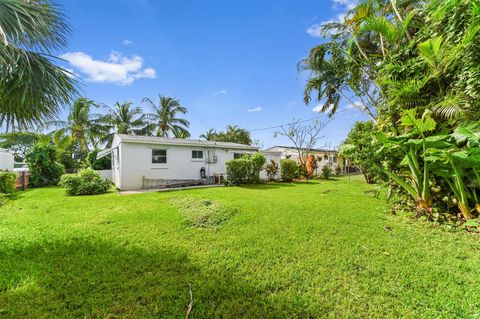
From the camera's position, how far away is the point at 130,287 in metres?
2.75

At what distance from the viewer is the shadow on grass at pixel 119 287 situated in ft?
7.70

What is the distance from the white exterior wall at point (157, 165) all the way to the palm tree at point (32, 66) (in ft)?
29.8

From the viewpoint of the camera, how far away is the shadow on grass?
2346 millimetres

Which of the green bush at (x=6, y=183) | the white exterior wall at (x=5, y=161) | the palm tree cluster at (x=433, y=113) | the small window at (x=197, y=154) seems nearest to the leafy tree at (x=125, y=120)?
the white exterior wall at (x=5, y=161)

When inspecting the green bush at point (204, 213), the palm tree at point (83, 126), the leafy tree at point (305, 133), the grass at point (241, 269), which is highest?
the palm tree at point (83, 126)

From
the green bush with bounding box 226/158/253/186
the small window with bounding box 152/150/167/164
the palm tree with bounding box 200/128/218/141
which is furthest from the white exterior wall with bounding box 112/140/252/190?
the palm tree with bounding box 200/128/218/141

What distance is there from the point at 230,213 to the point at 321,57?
32.7 ft

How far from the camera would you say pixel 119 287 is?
276 centimetres

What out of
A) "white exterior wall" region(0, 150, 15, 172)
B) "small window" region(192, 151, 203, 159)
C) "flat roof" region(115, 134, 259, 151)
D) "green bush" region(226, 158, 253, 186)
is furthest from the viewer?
"white exterior wall" region(0, 150, 15, 172)

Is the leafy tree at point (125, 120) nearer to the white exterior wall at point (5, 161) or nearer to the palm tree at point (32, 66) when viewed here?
the white exterior wall at point (5, 161)

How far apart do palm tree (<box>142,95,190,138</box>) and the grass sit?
804 inches

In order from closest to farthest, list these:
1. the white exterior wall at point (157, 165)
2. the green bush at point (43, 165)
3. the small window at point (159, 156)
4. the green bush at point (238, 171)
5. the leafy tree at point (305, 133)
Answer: the white exterior wall at point (157, 165) → the green bush at point (238, 171) → the small window at point (159, 156) → the green bush at point (43, 165) → the leafy tree at point (305, 133)

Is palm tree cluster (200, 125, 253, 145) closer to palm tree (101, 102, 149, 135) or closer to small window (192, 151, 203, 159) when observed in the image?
palm tree (101, 102, 149, 135)

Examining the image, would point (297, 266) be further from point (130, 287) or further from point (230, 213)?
point (230, 213)
